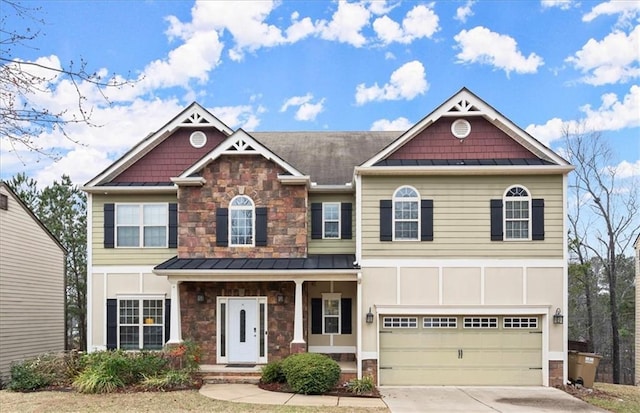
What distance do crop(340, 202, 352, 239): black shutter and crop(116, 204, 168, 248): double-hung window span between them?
5277 millimetres

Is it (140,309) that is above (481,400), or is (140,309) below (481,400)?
above

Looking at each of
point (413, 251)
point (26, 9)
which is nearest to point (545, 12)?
point (413, 251)

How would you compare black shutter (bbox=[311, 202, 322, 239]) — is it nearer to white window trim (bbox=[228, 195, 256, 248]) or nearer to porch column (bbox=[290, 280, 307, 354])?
white window trim (bbox=[228, 195, 256, 248])

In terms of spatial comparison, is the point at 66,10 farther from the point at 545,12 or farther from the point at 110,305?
the point at 545,12

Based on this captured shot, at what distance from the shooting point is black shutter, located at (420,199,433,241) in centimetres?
1510

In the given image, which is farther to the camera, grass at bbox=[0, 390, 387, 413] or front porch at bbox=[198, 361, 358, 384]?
front porch at bbox=[198, 361, 358, 384]

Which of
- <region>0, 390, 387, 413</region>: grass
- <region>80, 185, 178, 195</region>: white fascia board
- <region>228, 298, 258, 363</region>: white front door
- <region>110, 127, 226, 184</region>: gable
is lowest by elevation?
<region>0, 390, 387, 413</region>: grass

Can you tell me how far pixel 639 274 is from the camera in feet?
74.1

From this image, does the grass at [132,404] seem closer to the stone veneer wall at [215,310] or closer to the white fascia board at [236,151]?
the stone veneer wall at [215,310]

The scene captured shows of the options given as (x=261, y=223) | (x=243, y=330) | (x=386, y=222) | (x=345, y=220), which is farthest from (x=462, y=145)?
(x=243, y=330)

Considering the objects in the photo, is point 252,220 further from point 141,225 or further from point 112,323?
point 112,323

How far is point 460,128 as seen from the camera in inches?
607

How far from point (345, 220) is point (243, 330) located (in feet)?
14.4

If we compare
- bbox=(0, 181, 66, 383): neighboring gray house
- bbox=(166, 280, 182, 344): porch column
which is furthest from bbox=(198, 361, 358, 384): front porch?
bbox=(0, 181, 66, 383): neighboring gray house
